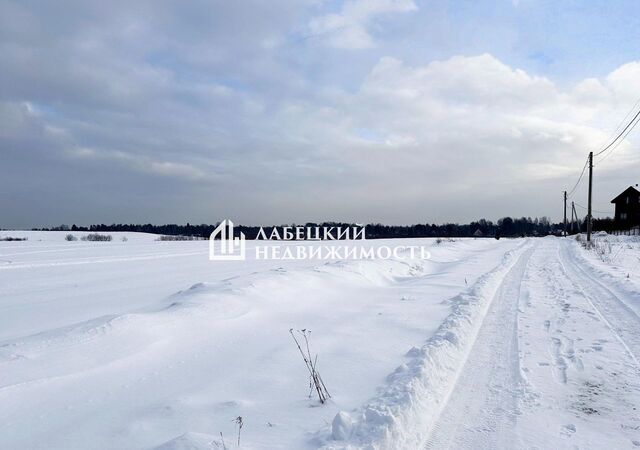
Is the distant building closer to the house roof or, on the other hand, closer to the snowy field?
the house roof

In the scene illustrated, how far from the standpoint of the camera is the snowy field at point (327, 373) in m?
3.25

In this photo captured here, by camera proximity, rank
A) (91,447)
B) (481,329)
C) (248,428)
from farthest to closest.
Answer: (481,329), (248,428), (91,447)

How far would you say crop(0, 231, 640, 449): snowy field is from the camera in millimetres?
3246

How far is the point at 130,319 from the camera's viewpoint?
19.0 ft

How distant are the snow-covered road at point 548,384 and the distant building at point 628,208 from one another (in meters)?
62.7

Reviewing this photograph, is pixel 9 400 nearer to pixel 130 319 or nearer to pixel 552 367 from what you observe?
pixel 130 319

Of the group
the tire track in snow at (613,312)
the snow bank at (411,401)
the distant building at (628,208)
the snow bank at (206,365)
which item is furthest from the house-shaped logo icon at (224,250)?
the distant building at (628,208)

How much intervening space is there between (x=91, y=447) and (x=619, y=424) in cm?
441

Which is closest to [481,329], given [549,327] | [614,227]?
[549,327]

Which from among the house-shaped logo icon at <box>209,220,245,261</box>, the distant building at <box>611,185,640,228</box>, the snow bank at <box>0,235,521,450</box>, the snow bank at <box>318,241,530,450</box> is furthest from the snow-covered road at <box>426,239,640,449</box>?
the distant building at <box>611,185,640,228</box>

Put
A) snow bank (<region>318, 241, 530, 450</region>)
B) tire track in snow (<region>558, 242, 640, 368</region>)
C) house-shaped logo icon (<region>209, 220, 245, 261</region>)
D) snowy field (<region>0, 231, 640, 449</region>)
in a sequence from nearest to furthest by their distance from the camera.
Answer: snow bank (<region>318, 241, 530, 450</region>) < snowy field (<region>0, 231, 640, 449</region>) < tire track in snow (<region>558, 242, 640, 368</region>) < house-shaped logo icon (<region>209, 220, 245, 261</region>)

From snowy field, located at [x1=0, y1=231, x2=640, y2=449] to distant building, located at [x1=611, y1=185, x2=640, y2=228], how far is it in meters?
61.1

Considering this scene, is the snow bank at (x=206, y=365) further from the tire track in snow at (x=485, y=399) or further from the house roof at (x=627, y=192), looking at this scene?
the house roof at (x=627, y=192)

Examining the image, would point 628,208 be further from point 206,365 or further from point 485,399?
point 206,365
